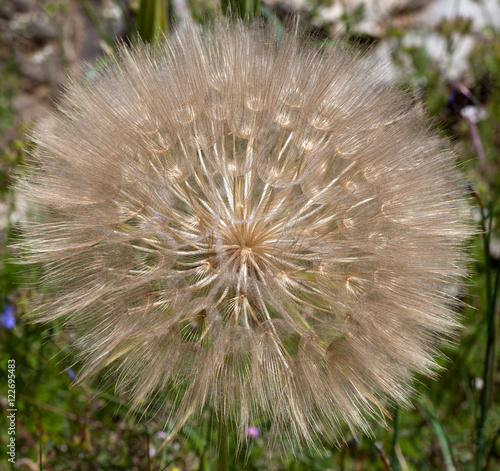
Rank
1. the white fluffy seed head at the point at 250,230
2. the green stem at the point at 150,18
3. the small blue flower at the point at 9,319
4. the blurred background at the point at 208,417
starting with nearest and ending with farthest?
the white fluffy seed head at the point at 250,230 < the blurred background at the point at 208,417 < the small blue flower at the point at 9,319 < the green stem at the point at 150,18

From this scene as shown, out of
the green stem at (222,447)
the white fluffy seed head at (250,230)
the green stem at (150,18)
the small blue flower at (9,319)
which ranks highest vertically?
the green stem at (150,18)

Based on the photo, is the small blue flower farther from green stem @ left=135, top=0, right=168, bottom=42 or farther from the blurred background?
green stem @ left=135, top=0, right=168, bottom=42

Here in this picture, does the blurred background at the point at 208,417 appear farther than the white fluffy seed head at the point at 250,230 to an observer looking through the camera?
Yes

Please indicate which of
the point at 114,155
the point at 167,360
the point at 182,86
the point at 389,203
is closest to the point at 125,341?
the point at 167,360

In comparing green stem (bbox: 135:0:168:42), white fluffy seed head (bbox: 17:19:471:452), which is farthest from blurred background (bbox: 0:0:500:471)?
white fluffy seed head (bbox: 17:19:471:452)

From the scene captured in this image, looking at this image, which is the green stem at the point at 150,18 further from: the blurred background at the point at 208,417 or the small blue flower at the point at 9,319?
the small blue flower at the point at 9,319

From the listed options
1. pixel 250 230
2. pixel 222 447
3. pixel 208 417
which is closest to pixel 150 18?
pixel 250 230

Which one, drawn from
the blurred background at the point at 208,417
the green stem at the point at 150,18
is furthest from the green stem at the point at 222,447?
the green stem at the point at 150,18
